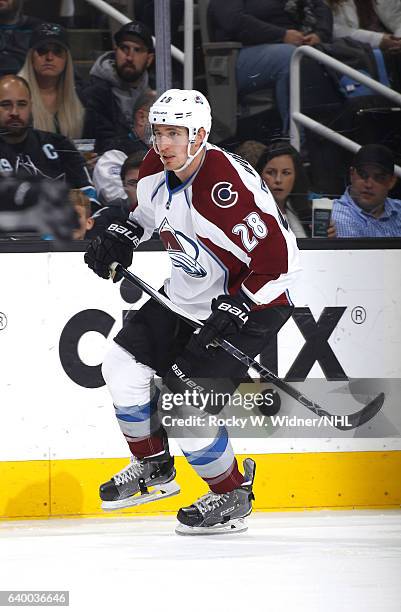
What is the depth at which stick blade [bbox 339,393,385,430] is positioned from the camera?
478 centimetres

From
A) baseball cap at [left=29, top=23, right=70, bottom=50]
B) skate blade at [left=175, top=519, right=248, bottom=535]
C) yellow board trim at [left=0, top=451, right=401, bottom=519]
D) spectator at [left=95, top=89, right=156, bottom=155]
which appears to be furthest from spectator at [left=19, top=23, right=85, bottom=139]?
skate blade at [left=175, top=519, right=248, bottom=535]

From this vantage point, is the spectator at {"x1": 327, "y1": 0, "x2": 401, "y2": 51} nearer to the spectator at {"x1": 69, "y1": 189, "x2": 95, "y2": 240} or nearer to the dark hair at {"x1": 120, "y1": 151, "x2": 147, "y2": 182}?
the dark hair at {"x1": 120, "y1": 151, "x2": 147, "y2": 182}

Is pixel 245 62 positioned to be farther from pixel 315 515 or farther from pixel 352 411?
pixel 315 515

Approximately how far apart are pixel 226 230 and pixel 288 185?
3.10 ft

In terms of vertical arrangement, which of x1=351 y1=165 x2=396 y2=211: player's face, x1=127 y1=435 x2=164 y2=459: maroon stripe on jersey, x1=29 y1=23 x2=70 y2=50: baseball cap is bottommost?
x1=127 y1=435 x2=164 y2=459: maroon stripe on jersey

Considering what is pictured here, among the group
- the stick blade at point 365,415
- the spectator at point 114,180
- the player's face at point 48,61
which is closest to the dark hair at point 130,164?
the spectator at point 114,180

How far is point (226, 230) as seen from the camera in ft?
12.7

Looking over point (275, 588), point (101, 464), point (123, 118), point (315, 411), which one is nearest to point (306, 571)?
point (275, 588)

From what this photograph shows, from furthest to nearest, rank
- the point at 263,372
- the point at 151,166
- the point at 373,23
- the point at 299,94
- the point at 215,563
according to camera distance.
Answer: the point at 373,23
the point at 299,94
the point at 263,372
the point at 151,166
the point at 215,563

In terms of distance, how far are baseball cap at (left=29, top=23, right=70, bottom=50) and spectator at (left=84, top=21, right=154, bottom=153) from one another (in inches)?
6.0

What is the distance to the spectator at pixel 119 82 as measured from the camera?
4789mm

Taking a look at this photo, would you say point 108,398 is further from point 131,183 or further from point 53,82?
point 53,82

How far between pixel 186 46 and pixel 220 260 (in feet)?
4.09

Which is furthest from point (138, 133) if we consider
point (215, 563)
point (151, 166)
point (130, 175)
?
point (215, 563)
